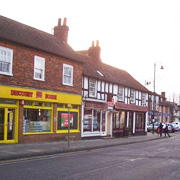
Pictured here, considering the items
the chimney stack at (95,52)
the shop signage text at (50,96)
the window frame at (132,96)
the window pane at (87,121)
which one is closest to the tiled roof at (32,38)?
the shop signage text at (50,96)

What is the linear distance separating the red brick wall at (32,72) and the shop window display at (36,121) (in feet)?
5.60

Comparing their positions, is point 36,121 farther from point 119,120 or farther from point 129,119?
point 129,119

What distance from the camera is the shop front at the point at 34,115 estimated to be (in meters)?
18.6

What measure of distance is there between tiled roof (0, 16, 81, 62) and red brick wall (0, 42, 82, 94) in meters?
0.37

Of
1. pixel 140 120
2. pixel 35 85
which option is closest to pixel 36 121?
pixel 35 85

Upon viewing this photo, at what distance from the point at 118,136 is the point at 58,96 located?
11073 millimetres

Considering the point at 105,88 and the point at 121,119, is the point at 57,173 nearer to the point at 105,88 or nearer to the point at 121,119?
the point at 105,88

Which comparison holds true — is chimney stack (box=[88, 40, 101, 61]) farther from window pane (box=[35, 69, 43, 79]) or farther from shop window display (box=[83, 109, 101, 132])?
window pane (box=[35, 69, 43, 79])

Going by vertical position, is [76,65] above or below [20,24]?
below

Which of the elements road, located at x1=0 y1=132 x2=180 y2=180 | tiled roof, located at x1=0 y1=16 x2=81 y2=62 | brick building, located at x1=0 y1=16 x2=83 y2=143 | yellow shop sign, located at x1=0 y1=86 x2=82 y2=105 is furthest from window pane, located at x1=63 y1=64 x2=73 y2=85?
road, located at x1=0 y1=132 x2=180 y2=180

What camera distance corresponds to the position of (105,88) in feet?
94.8

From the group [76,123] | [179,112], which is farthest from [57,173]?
[179,112]

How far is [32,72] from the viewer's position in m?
20.3

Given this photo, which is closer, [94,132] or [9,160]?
Answer: [9,160]
